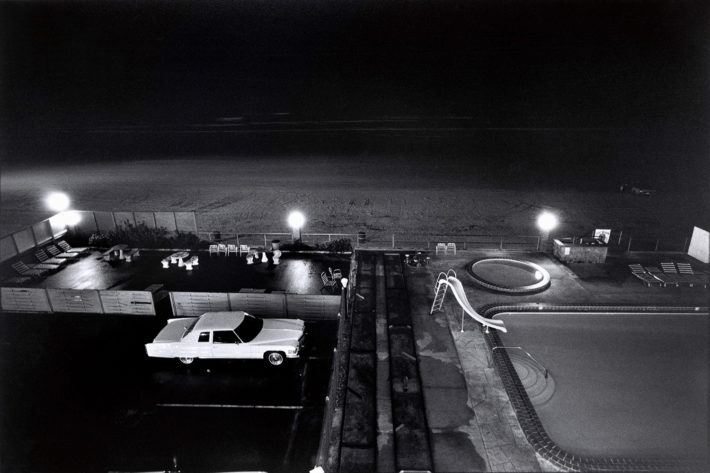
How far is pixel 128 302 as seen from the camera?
1574cm

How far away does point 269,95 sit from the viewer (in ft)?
443

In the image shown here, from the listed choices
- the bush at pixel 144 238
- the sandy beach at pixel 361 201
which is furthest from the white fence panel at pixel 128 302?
the sandy beach at pixel 361 201

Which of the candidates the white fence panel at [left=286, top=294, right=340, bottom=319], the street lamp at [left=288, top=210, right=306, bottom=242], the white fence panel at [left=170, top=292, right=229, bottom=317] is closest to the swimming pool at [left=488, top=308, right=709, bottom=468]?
the white fence panel at [left=286, top=294, right=340, bottom=319]

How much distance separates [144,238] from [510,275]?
19241 mm

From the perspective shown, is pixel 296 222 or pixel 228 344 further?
pixel 296 222

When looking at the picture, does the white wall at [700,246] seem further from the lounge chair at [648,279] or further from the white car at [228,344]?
the white car at [228,344]

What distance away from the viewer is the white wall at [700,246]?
664 inches

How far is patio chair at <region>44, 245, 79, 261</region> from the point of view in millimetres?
19891

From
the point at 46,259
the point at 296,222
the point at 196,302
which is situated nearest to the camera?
the point at 196,302

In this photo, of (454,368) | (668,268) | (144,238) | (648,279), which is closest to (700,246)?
(668,268)

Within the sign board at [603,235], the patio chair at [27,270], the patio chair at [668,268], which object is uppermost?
the sign board at [603,235]

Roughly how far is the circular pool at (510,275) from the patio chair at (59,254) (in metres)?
19.9

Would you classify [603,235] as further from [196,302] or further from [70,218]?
[70,218]

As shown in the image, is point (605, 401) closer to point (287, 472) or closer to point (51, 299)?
point (287, 472)
